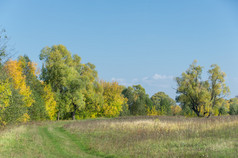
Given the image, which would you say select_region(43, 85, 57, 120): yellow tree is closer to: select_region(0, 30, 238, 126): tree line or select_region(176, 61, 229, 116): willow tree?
select_region(0, 30, 238, 126): tree line

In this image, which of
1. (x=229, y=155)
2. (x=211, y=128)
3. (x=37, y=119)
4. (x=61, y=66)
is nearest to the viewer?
(x=229, y=155)

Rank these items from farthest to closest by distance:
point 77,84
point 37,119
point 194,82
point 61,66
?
point 77,84 → point 61,66 → point 194,82 → point 37,119

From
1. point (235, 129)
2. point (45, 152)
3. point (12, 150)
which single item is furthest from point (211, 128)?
point (12, 150)

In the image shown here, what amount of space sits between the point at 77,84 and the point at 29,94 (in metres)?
17.4

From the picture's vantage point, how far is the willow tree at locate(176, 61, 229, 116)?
45125mm

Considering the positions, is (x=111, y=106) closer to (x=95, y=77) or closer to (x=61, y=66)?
(x=95, y=77)

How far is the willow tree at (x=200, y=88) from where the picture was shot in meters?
45.1

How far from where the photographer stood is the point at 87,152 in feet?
48.3

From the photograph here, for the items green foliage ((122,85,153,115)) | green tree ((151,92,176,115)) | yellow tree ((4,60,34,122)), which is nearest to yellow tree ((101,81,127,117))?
green foliage ((122,85,153,115))

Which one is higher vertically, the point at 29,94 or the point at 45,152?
the point at 29,94

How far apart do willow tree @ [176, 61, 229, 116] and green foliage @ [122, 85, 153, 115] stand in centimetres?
4324

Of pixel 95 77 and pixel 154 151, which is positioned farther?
pixel 95 77

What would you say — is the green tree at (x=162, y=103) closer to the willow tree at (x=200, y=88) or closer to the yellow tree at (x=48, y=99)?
the willow tree at (x=200, y=88)

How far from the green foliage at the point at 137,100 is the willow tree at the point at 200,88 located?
43237 millimetres
